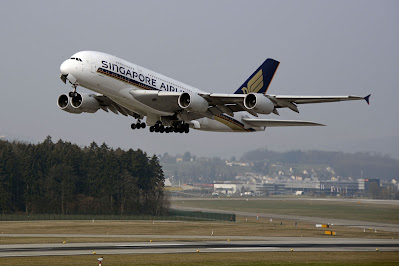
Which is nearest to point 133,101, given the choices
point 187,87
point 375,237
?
point 187,87

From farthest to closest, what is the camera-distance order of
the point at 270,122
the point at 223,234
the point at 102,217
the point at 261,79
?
the point at 102,217 < the point at 223,234 < the point at 261,79 < the point at 270,122

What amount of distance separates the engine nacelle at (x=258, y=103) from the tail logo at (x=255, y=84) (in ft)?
38.8

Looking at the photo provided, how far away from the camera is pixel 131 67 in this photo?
50.4 metres

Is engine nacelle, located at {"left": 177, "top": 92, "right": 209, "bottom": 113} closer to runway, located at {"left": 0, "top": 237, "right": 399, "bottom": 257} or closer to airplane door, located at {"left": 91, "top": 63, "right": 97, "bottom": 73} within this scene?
airplane door, located at {"left": 91, "top": 63, "right": 97, "bottom": 73}

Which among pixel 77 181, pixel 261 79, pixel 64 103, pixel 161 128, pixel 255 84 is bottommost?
pixel 77 181

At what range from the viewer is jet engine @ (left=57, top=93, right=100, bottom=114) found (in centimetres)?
5472

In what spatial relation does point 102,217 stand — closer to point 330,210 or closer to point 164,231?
point 164,231

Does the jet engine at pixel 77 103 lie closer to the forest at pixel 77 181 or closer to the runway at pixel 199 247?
the runway at pixel 199 247

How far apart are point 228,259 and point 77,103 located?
20701 mm

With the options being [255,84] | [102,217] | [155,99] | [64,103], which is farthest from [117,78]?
[102,217]

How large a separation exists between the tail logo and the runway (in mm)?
16257

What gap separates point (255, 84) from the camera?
210 ft

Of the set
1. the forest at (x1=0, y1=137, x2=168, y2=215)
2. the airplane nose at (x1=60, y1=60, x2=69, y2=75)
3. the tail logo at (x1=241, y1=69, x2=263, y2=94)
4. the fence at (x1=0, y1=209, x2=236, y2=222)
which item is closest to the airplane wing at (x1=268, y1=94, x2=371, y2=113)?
the tail logo at (x1=241, y1=69, x2=263, y2=94)

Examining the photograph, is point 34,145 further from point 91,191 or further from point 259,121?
point 259,121
